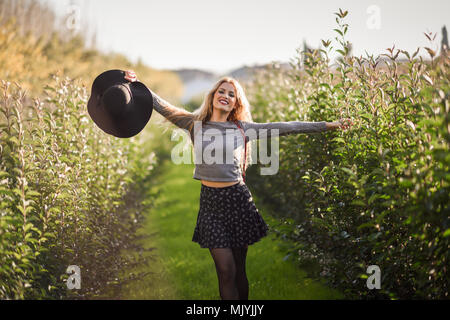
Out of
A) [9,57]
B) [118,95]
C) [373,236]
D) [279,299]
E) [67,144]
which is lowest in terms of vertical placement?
[279,299]

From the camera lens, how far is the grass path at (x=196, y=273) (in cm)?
374

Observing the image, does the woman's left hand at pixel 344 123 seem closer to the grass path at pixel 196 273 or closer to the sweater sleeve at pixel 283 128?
the sweater sleeve at pixel 283 128

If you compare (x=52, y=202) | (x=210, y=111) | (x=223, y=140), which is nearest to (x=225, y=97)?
(x=210, y=111)

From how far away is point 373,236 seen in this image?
2369 millimetres

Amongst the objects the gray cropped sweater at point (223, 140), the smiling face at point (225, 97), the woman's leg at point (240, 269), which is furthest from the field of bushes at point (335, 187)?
the smiling face at point (225, 97)

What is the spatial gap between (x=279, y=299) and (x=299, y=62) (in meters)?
2.84

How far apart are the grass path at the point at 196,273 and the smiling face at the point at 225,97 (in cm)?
178

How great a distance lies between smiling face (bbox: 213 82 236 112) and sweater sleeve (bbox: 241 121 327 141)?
22cm

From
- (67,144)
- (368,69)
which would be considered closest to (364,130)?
(368,69)

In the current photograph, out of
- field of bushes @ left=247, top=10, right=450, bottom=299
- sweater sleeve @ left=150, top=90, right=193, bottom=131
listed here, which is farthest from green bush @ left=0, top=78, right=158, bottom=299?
field of bushes @ left=247, top=10, right=450, bottom=299

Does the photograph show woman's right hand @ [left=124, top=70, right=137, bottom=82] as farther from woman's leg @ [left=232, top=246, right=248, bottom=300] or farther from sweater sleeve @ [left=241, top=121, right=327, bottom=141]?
woman's leg @ [left=232, top=246, right=248, bottom=300]

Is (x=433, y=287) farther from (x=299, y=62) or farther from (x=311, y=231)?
(x=299, y=62)

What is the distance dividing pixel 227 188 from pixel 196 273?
1830 millimetres

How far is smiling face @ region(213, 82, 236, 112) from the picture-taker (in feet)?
10.3
